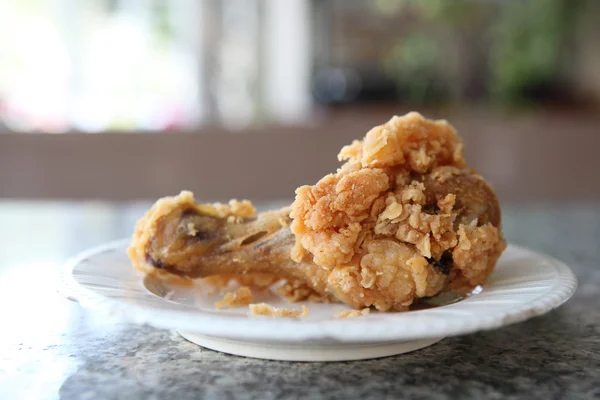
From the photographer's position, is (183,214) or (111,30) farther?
(111,30)

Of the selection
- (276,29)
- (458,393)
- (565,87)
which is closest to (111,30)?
(276,29)

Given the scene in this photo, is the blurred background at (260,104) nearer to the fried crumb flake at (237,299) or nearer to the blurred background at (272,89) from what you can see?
the blurred background at (272,89)

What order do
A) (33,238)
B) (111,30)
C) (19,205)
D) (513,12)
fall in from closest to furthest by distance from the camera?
(33,238) < (19,205) < (513,12) < (111,30)

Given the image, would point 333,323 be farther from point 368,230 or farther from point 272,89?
point 272,89

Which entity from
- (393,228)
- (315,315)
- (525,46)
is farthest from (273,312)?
(525,46)

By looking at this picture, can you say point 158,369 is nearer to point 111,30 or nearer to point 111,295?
point 111,295

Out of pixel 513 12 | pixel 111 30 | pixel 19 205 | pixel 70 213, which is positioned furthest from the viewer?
pixel 111 30

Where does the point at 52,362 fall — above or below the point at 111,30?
below

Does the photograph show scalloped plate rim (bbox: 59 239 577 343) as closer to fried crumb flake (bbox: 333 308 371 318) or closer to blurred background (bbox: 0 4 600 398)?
fried crumb flake (bbox: 333 308 371 318)
